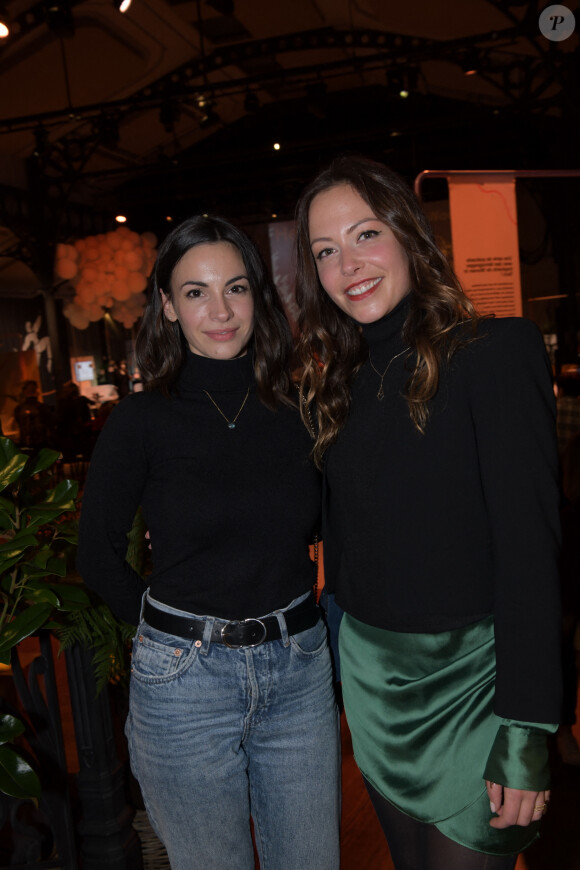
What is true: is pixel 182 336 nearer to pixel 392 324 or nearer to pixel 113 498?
pixel 113 498

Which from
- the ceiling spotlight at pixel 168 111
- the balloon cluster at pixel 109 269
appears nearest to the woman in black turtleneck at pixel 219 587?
the balloon cluster at pixel 109 269

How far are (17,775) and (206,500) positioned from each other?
69 centimetres

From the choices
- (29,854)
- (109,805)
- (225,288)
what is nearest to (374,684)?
(225,288)

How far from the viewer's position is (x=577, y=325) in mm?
9977

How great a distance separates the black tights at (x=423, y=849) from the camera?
4.13 feet

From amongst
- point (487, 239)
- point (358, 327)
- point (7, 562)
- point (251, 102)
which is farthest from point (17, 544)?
point (251, 102)

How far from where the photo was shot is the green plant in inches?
59.4

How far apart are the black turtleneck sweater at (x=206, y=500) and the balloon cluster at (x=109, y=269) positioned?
6476 millimetres

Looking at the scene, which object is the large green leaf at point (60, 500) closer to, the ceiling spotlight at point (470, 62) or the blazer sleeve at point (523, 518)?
the blazer sleeve at point (523, 518)

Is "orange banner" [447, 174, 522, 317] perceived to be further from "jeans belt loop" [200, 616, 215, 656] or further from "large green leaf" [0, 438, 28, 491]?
"jeans belt loop" [200, 616, 215, 656]

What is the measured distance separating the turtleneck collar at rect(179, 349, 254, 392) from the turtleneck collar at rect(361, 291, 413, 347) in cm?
34

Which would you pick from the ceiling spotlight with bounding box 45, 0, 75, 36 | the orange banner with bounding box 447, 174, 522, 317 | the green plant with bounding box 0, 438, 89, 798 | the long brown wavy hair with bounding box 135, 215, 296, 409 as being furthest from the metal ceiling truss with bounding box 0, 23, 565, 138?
the green plant with bounding box 0, 438, 89, 798

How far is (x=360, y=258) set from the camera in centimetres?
140

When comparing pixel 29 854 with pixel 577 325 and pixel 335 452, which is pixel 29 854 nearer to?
pixel 335 452
